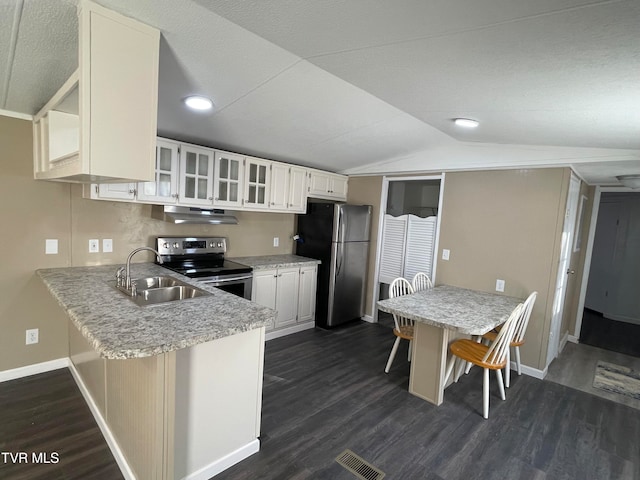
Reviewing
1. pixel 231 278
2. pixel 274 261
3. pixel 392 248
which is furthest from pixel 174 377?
pixel 392 248

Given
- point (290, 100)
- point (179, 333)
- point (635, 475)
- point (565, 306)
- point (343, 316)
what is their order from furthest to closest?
point (343, 316) < point (565, 306) < point (290, 100) < point (635, 475) < point (179, 333)

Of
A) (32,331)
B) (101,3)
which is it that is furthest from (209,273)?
(101,3)

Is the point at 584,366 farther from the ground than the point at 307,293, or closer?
closer

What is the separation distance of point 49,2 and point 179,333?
4.93ft

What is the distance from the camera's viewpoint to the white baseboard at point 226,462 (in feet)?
5.91

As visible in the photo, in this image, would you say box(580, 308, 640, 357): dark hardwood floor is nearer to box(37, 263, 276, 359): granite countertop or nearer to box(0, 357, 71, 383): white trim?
box(37, 263, 276, 359): granite countertop

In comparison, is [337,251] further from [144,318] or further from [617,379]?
[617,379]

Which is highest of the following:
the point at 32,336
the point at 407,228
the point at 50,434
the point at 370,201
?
the point at 370,201

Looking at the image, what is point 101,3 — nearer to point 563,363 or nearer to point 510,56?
point 510,56

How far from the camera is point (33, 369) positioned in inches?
109

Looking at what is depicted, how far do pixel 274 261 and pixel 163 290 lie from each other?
161cm

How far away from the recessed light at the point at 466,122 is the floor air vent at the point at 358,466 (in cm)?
250

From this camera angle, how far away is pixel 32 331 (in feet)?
9.05

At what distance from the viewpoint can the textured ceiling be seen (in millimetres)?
1161
